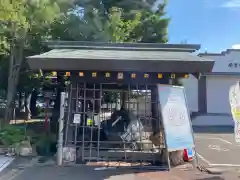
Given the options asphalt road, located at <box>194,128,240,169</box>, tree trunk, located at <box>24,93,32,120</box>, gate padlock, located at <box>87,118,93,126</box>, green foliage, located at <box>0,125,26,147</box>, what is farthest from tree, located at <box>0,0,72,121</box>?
tree trunk, located at <box>24,93,32,120</box>

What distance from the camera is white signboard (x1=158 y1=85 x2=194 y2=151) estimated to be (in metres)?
8.18

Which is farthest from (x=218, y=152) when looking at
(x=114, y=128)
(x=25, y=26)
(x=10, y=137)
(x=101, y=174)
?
(x=25, y=26)

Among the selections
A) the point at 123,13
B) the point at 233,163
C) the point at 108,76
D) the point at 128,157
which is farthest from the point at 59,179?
the point at 123,13

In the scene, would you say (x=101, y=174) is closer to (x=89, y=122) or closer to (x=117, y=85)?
(x=89, y=122)

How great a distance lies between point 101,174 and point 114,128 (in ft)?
8.33

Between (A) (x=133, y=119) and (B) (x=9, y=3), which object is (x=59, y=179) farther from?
(B) (x=9, y=3)

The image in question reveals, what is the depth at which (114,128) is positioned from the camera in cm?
994

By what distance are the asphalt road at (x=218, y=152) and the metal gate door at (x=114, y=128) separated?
1.65m

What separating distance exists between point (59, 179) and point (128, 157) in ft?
7.87

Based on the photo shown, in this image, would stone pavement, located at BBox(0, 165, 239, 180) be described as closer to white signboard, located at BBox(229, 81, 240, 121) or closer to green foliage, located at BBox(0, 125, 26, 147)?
white signboard, located at BBox(229, 81, 240, 121)

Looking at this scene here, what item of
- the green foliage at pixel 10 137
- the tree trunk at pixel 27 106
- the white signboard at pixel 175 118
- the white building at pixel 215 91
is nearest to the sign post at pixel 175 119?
the white signboard at pixel 175 118

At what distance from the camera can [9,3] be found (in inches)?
348

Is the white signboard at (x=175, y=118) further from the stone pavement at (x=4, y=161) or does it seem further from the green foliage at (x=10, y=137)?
the green foliage at (x=10, y=137)

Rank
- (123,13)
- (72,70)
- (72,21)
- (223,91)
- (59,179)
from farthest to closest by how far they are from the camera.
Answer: (223,91) → (123,13) → (72,21) → (72,70) → (59,179)
